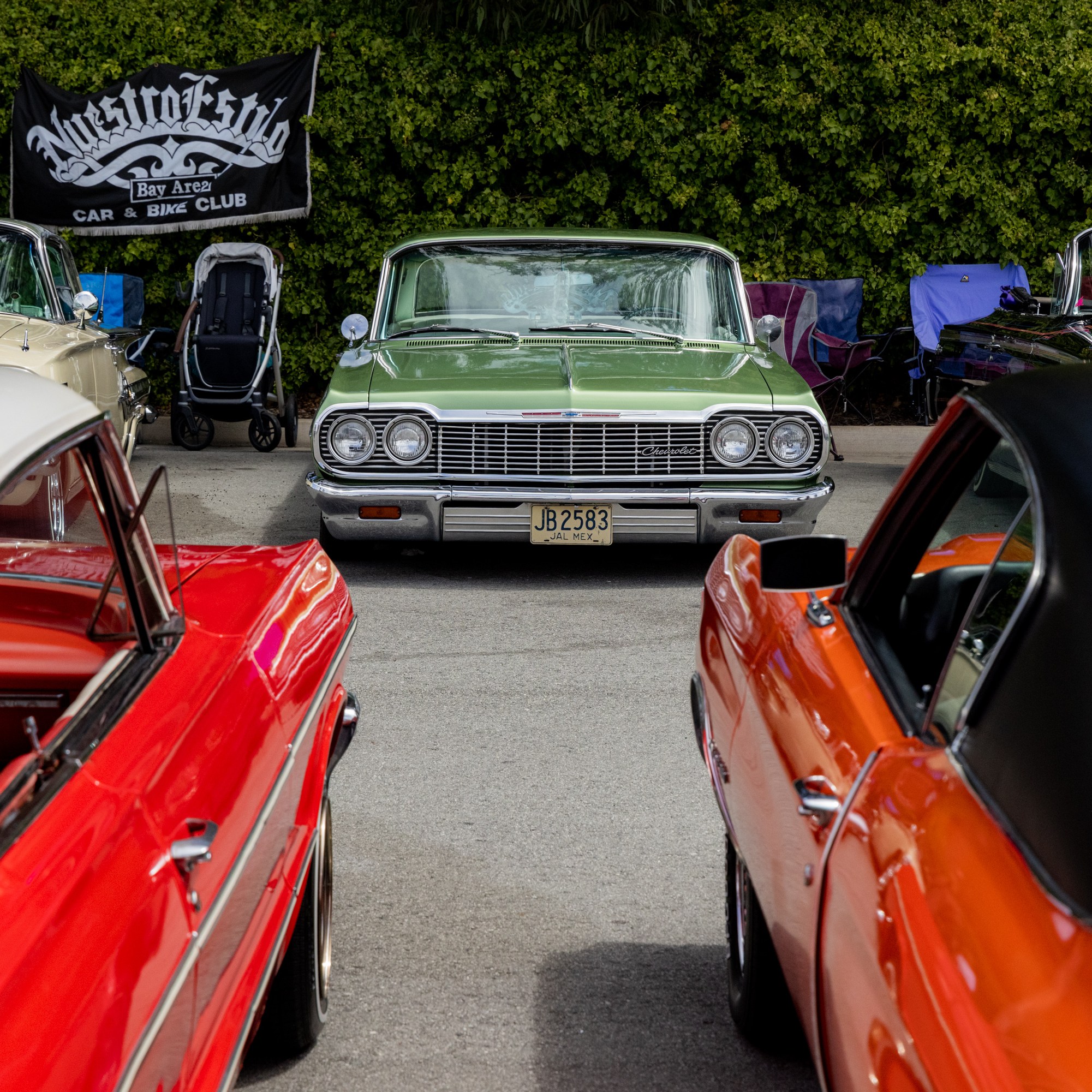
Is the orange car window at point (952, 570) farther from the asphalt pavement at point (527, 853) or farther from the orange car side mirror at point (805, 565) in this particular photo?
the asphalt pavement at point (527, 853)

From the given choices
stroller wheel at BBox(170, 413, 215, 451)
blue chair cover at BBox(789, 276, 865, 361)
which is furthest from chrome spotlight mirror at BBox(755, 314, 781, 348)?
blue chair cover at BBox(789, 276, 865, 361)

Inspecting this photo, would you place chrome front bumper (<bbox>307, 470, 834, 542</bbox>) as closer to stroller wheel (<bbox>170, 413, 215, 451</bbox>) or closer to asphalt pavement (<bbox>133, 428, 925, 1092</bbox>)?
asphalt pavement (<bbox>133, 428, 925, 1092</bbox>)

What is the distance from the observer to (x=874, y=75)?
1330 centimetres

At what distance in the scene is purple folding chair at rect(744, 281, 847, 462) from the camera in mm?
12578

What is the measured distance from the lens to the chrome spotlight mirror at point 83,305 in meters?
9.04

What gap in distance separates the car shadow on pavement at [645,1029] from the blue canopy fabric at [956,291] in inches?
427

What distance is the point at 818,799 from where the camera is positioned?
2.01m

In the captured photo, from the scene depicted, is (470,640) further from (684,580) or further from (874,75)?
(874,75)

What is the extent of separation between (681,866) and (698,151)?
1066cm

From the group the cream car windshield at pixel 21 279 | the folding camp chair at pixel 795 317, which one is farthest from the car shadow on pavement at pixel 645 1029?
the folding camp chair at pixel 795 317

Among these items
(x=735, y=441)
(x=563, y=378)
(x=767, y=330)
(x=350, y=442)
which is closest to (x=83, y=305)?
(x=350, y=442)

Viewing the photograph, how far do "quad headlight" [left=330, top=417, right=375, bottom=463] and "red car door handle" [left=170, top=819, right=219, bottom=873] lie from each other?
5094 millimetres

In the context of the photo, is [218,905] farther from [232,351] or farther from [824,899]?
[232,351]

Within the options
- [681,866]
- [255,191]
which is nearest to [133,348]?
[255,191]
